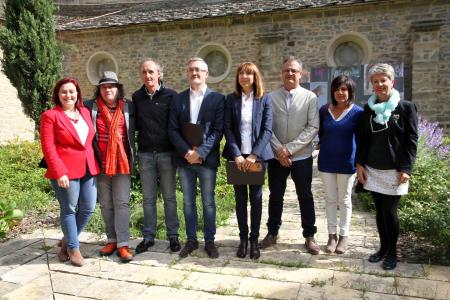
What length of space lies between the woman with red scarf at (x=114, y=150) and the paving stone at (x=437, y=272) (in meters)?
2.72

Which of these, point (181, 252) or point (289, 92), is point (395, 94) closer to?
point (289, 92)

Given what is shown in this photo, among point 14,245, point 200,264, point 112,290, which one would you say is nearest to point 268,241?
point 200,264

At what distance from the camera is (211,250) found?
3.70m

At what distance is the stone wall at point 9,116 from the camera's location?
1327cm

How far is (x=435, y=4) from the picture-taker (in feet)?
33.8

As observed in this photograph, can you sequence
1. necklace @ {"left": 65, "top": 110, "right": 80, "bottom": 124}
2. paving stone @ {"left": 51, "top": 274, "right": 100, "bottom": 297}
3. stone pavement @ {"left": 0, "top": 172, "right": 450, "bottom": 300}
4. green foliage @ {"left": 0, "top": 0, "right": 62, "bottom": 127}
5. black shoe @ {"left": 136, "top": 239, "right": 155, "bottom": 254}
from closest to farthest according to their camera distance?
stone pavement @ {"left": 0, "top": 172, "right": 450, "bottom": 300} < paving stone @ {"left": 51, "top": 274, "right": 100, "bottom": 297} < necklace @ {"left": 65, "top": 110, "right": 80, "bottom": 124} < black shoe @ {"left": 136, "top": 239, "right": 155, "bottom": 254} < green foliage @ {"left": 0, "top": 0, "right": 62, "bottom": 127}

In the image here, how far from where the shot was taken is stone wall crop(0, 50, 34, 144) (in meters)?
Answer: 13.3

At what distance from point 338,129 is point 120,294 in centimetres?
243

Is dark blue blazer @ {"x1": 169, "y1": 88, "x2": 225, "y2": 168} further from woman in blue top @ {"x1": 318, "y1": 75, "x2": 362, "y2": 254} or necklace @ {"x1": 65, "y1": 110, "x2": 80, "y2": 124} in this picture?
woman in blue top @ {"x1": 318, "y1": 75, "x2": 362, "y2": 254}

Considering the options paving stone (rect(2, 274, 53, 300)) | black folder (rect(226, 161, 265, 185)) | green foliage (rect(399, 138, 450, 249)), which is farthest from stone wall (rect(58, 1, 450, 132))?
paving stone (rect(2, 274, 53, 300))

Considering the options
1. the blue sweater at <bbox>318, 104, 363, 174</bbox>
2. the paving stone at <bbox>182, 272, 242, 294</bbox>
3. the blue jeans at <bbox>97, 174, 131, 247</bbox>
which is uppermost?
the blue sweater at <bbox>318, 104, 363, 174</bbox>

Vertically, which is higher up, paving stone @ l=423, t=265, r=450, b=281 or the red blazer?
the red blazer

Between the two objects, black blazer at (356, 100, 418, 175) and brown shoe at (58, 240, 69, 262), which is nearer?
black blazer at (356, 100, 418, 175)

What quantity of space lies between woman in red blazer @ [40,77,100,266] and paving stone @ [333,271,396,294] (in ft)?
7.91
